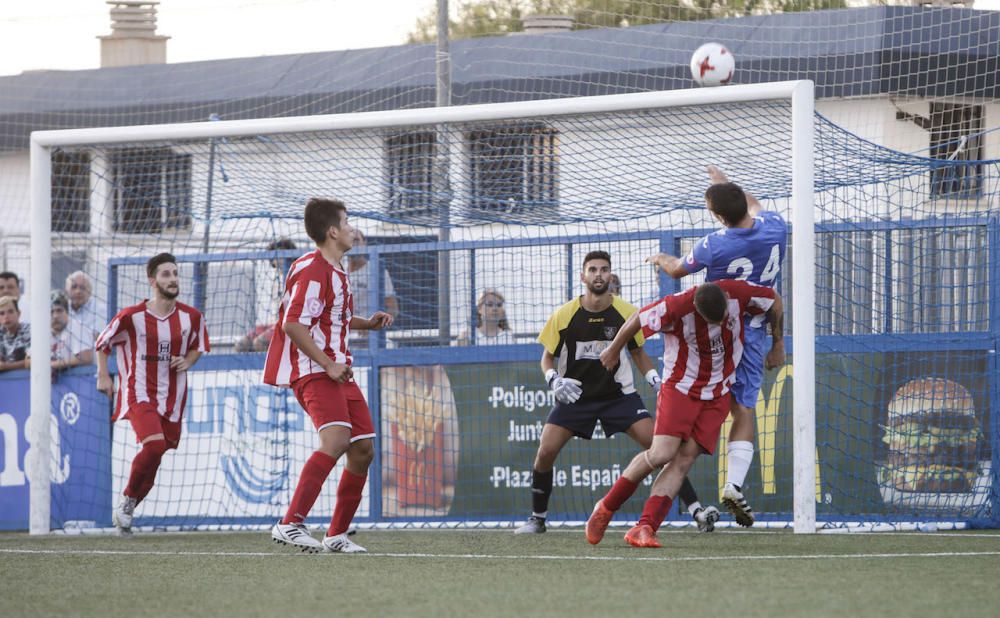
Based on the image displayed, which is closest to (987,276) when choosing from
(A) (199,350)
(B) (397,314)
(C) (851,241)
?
(C) (851,241)

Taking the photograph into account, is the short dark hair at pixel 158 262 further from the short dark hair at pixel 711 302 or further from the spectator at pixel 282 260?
the short dark hair at pixel 711 302

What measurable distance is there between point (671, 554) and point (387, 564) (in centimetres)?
141

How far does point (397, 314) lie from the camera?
37.2 ft

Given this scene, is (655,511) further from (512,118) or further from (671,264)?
(512,118)

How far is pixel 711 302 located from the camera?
281 inches

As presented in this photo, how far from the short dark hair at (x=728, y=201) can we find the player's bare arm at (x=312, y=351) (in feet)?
6.93

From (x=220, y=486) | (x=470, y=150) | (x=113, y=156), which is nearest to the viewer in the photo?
(x=470, y=150)

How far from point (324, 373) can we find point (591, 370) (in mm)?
2244

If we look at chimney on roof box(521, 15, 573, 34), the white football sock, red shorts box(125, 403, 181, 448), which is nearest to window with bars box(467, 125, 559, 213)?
red shorts box(125, 403, 181, 448)

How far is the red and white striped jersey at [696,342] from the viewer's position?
24.2 ft

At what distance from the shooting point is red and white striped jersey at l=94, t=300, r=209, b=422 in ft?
31.7

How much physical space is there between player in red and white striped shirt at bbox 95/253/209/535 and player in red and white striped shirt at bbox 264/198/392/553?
93.3 inches

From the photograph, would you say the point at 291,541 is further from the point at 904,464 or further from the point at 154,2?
the point at 154,2

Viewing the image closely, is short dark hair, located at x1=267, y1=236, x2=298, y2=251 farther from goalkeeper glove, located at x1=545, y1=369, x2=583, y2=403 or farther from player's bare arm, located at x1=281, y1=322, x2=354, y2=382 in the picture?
player's bare arm, located at x1=281, y1=322, x2=354, y2=382
